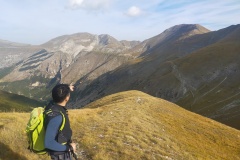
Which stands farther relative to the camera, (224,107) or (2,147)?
(224,107)

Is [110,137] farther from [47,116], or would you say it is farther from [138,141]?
[47,116]

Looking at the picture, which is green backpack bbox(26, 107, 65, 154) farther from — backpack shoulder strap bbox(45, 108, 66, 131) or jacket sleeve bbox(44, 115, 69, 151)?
jacket sleeve bbox(44, 115, 69, 151)

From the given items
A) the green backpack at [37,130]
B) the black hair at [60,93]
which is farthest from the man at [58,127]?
the green backpack at [37,130]

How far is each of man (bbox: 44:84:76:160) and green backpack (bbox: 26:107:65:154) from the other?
19 centimetres

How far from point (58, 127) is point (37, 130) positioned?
2.67 feet

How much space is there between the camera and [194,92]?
142000mm

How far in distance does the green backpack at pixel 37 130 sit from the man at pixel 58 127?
0.19 m

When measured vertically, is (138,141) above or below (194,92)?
above

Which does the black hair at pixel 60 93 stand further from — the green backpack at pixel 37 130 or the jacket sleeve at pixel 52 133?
the jacket sleeve at pixel 52 133

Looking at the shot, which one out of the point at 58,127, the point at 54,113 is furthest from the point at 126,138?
the point at 54,113

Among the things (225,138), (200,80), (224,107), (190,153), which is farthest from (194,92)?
(190,153)

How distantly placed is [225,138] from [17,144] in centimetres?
2714

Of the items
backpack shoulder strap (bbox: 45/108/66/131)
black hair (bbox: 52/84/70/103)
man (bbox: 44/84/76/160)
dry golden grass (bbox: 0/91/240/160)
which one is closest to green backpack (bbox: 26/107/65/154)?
backpack shoulder strap (bbox: 45/108/66/131)

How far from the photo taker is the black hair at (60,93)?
381 inches
